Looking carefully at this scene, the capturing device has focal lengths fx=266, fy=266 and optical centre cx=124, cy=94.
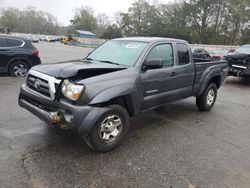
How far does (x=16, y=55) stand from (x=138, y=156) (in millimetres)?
7702

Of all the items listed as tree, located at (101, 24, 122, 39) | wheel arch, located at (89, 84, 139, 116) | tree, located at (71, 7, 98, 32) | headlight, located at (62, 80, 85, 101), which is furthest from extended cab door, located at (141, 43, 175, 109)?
tree, located at (71, 7, 98, 32)

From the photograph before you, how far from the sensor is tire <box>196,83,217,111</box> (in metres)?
6.63

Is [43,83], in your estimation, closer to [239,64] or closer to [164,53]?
[164,53]

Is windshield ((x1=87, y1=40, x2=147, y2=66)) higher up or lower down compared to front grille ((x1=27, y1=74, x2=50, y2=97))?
higher up

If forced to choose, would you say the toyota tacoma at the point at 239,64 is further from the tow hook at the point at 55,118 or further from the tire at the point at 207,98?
the tow hook at the point at 55,118

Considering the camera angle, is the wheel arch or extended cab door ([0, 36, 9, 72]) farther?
extended cab door ([0, 36, 9, 72])

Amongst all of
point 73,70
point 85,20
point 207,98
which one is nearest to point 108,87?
point 73,70

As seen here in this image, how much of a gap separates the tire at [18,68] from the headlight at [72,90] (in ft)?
23.8

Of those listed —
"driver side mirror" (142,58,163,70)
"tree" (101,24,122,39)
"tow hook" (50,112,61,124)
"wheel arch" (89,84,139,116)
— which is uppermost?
"tree" (101,24,122,39)

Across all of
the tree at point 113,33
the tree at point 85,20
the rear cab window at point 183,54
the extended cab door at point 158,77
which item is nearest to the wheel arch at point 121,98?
the extended cab door at point 158,77

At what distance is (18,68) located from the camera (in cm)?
1034

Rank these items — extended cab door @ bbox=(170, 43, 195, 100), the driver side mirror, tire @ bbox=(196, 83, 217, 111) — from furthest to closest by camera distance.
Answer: tire @ bbox=(196, 83, 217, 111) → extended cab door @ bbox=(170, 43, 195, 100) → the driver side mirror

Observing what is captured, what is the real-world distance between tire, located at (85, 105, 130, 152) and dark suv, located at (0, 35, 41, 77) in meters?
7.24

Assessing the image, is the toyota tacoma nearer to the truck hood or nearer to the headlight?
the truck hood
